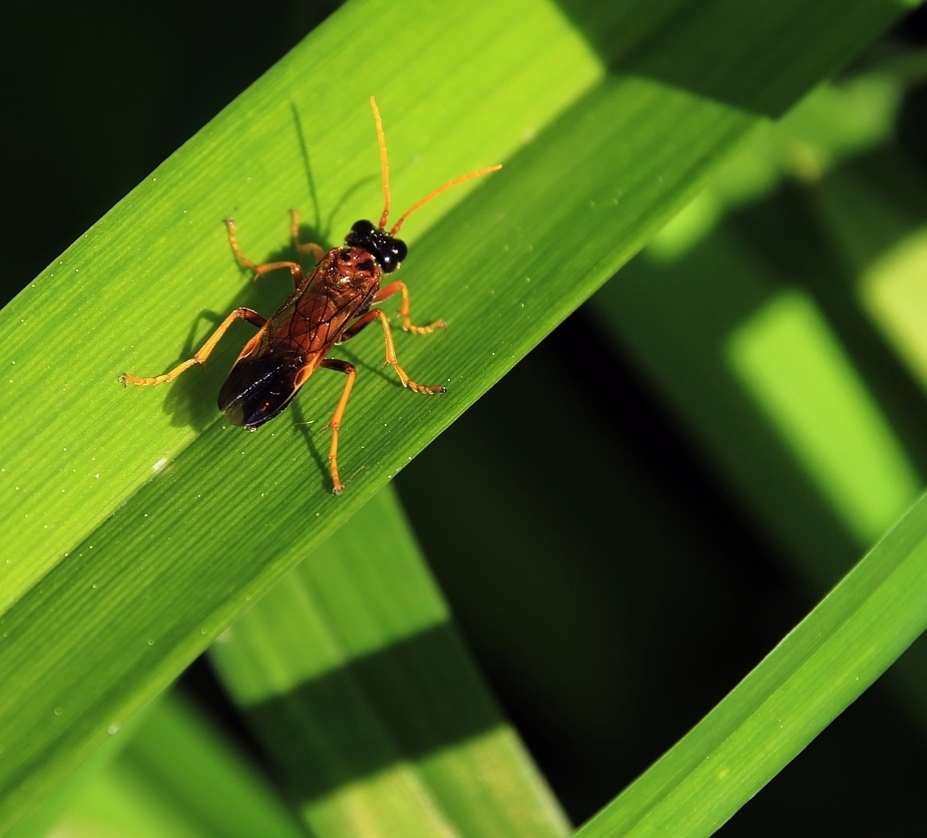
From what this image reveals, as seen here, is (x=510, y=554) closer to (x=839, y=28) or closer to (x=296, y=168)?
(x=296, y=168)

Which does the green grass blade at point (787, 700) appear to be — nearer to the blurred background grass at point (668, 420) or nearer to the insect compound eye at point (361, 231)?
the blurred background grass at point (668, 420)

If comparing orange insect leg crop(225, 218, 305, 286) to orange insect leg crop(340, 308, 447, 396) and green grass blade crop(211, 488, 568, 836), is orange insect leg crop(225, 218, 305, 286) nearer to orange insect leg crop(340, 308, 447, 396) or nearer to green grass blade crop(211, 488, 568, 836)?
orange insect leg crop(340, 308, 447, 396)

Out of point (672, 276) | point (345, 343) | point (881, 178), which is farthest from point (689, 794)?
point (881, 178)

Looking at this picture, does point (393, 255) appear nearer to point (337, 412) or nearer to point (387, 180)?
point (387, 180)

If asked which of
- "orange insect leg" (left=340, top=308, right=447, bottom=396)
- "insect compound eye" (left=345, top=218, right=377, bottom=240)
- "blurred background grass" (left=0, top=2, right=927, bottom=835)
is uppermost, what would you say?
"insect compound eye" (left=345, top=218, right=377, bottom=240)

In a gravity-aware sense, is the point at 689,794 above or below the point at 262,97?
below

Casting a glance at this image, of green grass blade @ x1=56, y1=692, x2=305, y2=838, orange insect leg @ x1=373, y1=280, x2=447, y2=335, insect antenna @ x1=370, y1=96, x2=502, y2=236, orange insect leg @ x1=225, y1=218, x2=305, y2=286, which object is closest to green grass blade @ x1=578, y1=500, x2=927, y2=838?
orange insect leg @ x1=373, y1=280, x2=447, y2=335
